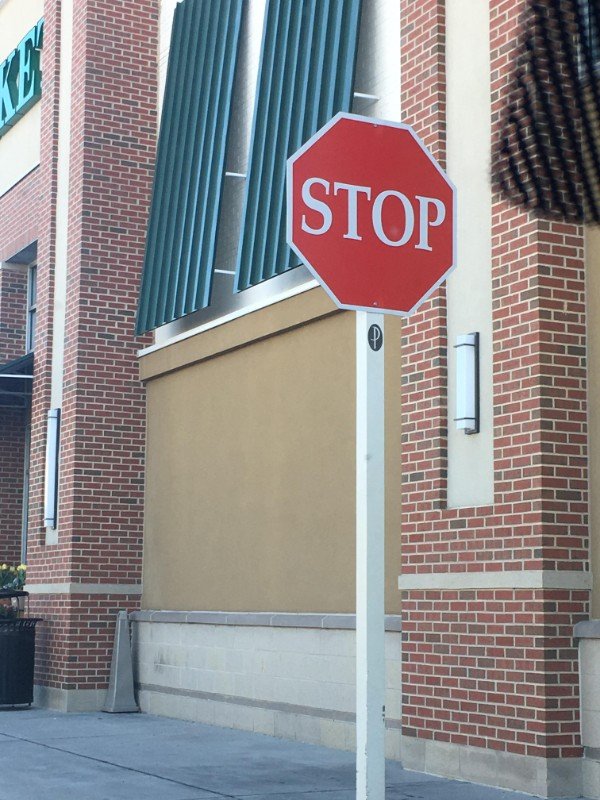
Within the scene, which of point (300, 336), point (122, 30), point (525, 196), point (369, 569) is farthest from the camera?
point (122, 30)

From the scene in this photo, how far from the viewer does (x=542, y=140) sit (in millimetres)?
1905

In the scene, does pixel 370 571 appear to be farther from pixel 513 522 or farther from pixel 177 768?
pixel 177 768

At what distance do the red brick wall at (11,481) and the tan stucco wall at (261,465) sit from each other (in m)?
5.23

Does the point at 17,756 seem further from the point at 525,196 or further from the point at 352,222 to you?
the point at 525,196

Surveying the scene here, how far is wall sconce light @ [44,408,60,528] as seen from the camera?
1499 centimetres

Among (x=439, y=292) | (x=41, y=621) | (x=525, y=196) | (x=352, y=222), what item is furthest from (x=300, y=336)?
(x=525, y=196)

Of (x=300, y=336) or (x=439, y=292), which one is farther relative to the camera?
(x=300, y=336)

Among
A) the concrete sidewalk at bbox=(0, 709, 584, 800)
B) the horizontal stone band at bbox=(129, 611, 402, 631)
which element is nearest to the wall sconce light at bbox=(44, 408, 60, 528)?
the horizontal stone band at bbox=(129, 611, 402, 631)

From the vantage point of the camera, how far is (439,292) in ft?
28.9

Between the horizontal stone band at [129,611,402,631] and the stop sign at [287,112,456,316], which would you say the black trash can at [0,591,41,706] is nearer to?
the horizontal stone band at [129,611,402,631]

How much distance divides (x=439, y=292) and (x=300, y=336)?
284 centimetres

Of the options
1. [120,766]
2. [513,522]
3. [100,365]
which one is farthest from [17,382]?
[513,522]

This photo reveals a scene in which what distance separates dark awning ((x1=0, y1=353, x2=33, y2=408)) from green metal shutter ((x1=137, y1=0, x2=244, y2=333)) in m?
3.10

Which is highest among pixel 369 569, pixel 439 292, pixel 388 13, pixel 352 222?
pixel 388 13
